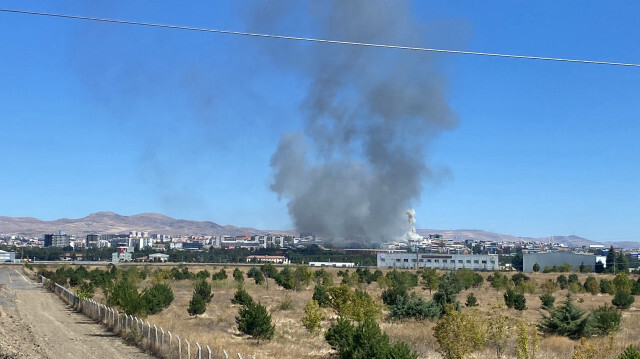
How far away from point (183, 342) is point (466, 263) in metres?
166

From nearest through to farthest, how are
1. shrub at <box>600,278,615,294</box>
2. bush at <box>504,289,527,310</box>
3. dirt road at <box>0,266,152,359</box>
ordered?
dirt road at <box>0,266,152,359</box> < bush at <box>504,289,527,310</box> < shrub at <box>600,278,615,294</box>

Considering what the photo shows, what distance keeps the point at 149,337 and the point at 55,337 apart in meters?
7.81

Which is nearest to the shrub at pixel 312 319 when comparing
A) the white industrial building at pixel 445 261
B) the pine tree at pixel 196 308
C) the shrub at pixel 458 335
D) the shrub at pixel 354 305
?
the shrub at pixel 354 305

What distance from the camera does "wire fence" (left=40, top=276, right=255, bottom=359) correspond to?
76.0 feet

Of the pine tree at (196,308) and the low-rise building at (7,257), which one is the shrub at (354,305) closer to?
the pine tree at (196,308)

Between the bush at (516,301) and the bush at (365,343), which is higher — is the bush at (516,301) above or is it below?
below

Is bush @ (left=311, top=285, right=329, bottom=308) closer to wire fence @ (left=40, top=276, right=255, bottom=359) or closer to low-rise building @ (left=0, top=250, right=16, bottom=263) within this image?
wire fence @ (left=40, top=276, right=255, bottom=359)

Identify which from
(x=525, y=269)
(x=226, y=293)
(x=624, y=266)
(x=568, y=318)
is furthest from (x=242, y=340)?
(x=525, y=269)

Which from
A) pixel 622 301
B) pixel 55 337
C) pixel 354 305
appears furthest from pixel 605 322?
pixel 55 337

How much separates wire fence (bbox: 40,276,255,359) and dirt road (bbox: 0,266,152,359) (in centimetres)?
50

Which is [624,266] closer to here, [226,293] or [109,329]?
[226,293]

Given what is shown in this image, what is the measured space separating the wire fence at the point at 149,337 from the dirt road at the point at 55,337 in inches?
19.6

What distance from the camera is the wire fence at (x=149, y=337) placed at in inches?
912

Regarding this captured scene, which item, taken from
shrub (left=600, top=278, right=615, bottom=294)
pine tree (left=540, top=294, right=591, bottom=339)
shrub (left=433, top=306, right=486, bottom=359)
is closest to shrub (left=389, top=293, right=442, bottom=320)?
pine tree (left=540, top=294, right=591, bottom=339)
